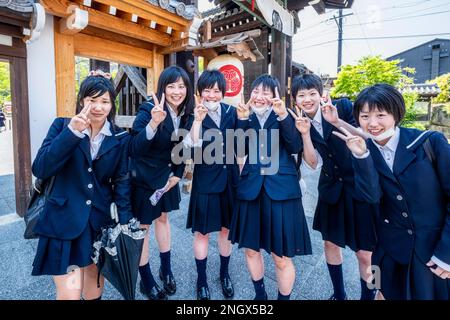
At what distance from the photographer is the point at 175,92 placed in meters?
2.58

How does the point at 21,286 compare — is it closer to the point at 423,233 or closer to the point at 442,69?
the point at 423,233

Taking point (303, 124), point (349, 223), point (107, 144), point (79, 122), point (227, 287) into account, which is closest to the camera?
point (79, 122)

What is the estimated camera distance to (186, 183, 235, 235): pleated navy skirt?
278 cm

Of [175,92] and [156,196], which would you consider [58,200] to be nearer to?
[156,196]

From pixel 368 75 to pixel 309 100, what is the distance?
1115 centimetres

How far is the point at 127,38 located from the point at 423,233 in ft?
19.5

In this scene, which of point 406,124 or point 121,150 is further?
point 406,124

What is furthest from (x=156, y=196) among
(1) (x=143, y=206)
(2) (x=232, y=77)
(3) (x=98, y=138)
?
(2) (x=232, y=77)

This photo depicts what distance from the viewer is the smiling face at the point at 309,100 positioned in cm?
239

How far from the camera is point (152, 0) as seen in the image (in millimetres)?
4703

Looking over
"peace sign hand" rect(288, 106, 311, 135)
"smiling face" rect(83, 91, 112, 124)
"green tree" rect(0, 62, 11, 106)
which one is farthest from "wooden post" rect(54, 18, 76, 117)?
"green tree" rect(0, 62, 11, 106)

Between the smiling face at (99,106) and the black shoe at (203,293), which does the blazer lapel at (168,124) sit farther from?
the black shoe at (203,293)

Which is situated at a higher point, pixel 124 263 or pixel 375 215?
pixel 375 215
